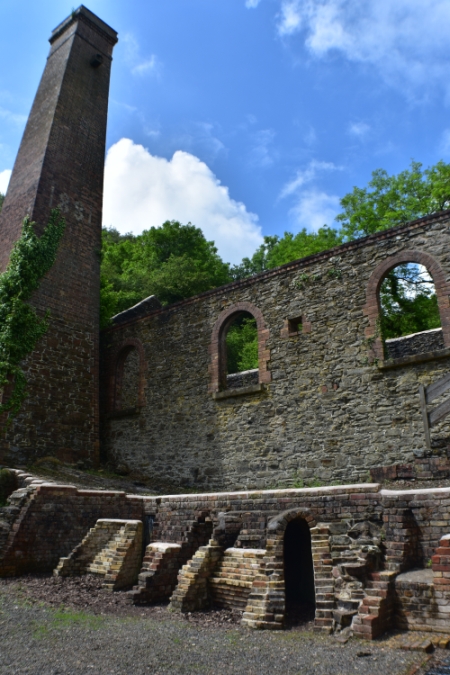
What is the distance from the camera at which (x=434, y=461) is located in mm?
8922

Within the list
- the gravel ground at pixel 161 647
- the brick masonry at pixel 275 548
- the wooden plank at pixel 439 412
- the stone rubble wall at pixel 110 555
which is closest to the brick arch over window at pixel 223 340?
the wooden plank at pixel 439 412

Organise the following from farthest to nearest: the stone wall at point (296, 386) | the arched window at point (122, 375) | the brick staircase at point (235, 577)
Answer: the arched window at point (122, 375) → the stone wall at point (296, 386) → the brick staircase at point (235, 577)

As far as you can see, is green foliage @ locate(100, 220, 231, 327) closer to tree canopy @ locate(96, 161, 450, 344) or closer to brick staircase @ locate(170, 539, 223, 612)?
tree canopy @ locate(96, 161, 450, 344)

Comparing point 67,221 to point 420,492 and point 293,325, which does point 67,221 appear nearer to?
point 293,325

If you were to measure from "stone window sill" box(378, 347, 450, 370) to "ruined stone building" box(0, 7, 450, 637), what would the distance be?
3 centimetres

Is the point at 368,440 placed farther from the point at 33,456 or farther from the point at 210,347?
the point at 33,456

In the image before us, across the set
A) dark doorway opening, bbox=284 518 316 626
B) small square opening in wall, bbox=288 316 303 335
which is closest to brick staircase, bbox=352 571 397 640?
dark doorway opening, bbox=284 518 316 626

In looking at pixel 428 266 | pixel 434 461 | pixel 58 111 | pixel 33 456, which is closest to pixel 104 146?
pixel 58 111

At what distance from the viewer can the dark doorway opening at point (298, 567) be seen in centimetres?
638

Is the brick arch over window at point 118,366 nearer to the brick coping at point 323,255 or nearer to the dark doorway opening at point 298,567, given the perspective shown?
the brick coping at point 323,255

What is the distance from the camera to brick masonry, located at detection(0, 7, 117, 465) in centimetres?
1362

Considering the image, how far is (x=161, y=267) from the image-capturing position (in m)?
25.7

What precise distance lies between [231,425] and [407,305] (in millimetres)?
10909

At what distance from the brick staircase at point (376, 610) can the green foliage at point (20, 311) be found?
9.63 metres
